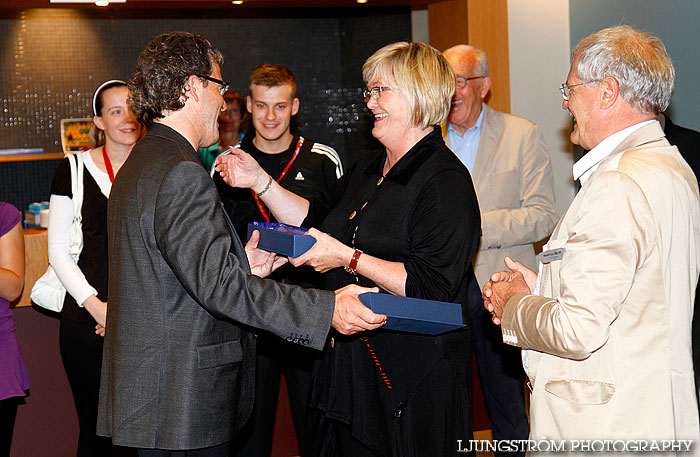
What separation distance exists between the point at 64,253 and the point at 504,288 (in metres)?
2.02

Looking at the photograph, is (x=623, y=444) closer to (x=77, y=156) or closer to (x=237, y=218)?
(x=237, y=218)

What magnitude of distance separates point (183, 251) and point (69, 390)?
Result: 2.27m

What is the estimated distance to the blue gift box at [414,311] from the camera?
2.12m

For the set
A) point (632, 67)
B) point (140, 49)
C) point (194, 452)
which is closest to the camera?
point (632, 67)

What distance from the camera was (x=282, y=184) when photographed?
11.7 ft

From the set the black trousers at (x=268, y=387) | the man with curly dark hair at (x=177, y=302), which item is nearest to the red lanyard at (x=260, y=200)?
the black trousers at (x=268, y=387)

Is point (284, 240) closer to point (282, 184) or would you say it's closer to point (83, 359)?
point (282, 184)

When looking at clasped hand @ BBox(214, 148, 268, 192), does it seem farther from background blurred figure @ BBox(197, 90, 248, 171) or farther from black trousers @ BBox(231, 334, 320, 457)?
background blurred figure @ BBox(197, 90, 248, 171)

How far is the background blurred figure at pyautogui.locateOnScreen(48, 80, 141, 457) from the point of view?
3227 mm

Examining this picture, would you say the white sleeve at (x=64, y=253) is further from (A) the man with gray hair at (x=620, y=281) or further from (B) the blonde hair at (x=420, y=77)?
(A) the man with gray hair at (x=620, y=281)

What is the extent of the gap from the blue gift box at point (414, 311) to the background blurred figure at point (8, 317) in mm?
1759

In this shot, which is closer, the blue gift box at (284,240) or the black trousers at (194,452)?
the black trousers at (194,452)

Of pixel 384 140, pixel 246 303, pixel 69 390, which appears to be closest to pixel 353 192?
pixel 384 140

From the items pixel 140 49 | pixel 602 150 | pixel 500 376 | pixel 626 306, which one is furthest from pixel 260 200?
pixel 140 49
